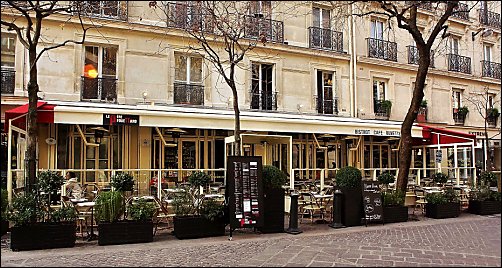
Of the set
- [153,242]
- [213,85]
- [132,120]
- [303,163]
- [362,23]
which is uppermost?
[362,23]

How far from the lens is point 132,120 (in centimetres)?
1159

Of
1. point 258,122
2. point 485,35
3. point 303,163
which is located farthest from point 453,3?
point 485,35

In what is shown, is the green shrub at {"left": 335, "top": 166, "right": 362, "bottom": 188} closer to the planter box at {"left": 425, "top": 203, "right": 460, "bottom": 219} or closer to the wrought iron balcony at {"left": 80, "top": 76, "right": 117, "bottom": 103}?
the planter box at {"left": 425, "top": 203, "right": 460, "bottom": 219}

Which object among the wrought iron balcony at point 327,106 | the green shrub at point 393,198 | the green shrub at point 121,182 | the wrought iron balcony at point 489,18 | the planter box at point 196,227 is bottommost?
the planter box at point 196,227

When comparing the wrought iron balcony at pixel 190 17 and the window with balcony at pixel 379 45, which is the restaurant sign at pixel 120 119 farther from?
the window with balcony at pixel 379 45

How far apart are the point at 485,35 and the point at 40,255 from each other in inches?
917

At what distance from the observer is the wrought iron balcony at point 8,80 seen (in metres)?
13.7

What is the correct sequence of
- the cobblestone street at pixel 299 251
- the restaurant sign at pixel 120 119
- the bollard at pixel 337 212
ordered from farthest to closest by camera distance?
1. the restaurant sign at pixel 120 119
2. the bollard at pixel 337 212
3. the cobblestone street at pixel 299 251

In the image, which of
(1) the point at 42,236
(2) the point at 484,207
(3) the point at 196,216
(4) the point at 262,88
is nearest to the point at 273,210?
(3) the point at 196,216

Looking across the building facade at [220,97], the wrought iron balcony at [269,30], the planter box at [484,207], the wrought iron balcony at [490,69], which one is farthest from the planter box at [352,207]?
the wrought iron balcony at [490,69]

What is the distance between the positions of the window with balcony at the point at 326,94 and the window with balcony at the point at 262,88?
211 centimetres

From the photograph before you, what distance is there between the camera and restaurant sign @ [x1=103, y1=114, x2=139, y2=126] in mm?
11266

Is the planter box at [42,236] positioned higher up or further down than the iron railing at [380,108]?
further down

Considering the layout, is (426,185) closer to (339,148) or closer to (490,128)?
(339,148)
